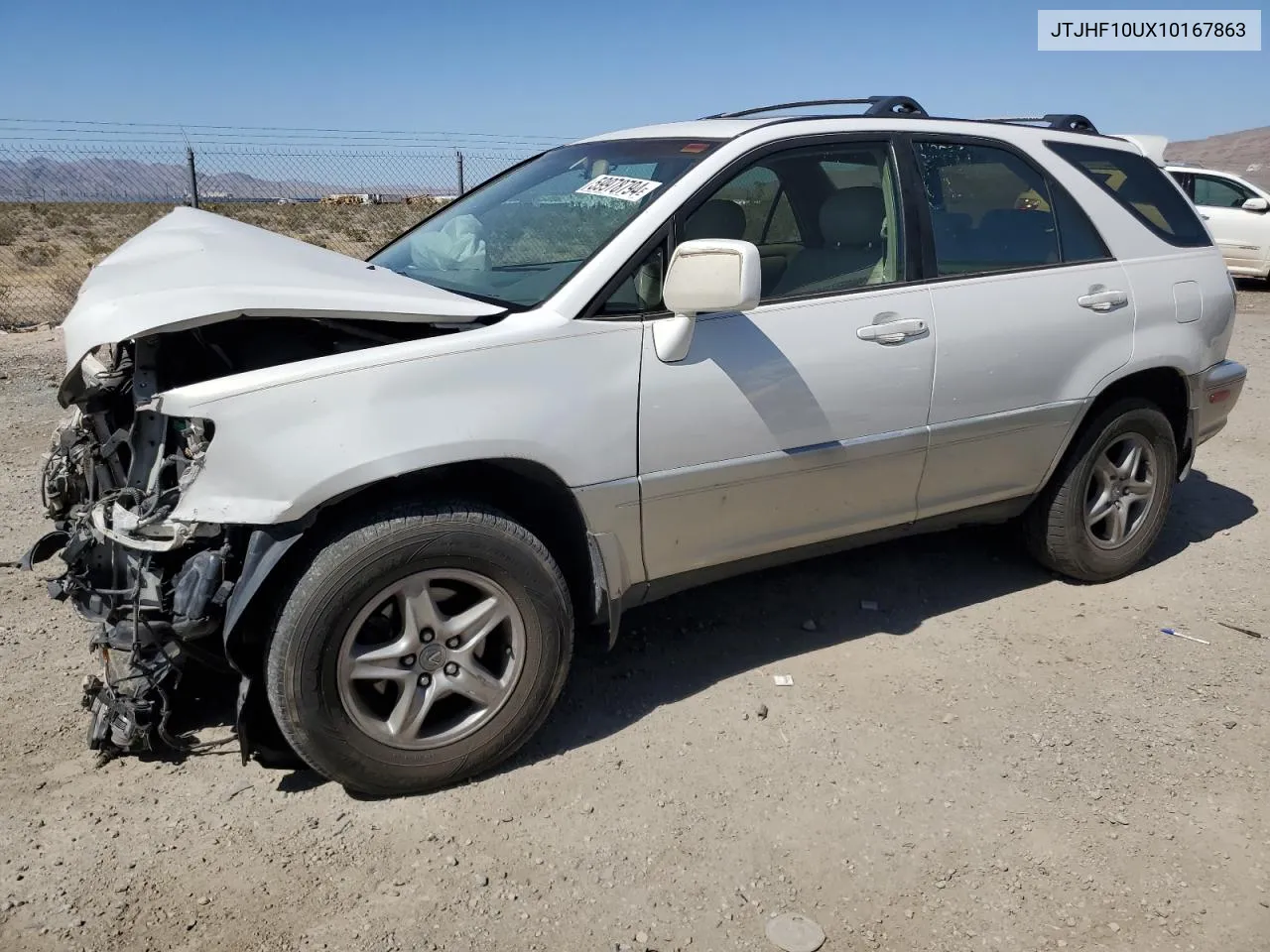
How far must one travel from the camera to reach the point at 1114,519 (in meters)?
4.45

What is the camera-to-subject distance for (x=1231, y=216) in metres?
13.8

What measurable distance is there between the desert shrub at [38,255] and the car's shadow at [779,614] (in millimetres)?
20837

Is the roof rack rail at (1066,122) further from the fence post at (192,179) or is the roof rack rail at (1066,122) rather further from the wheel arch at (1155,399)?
the fence post at (192,179)

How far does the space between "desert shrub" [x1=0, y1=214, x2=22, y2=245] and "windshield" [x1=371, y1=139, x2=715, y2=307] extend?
2701 cm

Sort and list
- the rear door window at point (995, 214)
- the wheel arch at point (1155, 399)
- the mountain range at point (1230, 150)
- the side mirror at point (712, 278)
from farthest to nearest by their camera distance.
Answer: the mountain range at point (1230, 150)
the wheel arch at point (1155, 399)
the rear door window at point (995, 214)
the side mirror at point (712, 278)

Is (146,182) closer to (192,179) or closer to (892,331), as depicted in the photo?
(192,179)

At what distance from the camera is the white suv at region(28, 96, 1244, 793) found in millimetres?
2695

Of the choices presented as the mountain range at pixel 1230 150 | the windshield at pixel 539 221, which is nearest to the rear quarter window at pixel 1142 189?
the windshield at pixel 539 221

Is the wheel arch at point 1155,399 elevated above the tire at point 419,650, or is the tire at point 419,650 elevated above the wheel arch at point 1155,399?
the wheel arch at point 1155,399

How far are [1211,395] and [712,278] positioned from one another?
287cm

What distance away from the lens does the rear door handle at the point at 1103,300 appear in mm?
3975

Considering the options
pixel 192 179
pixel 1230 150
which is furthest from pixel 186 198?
pixel 1230 150

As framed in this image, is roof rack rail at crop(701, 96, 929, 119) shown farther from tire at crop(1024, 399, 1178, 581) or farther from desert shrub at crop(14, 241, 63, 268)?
desert shrub at crop(14, 241, 63, 268)

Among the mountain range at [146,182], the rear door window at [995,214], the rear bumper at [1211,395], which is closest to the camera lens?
the rear door window at [995,214]
